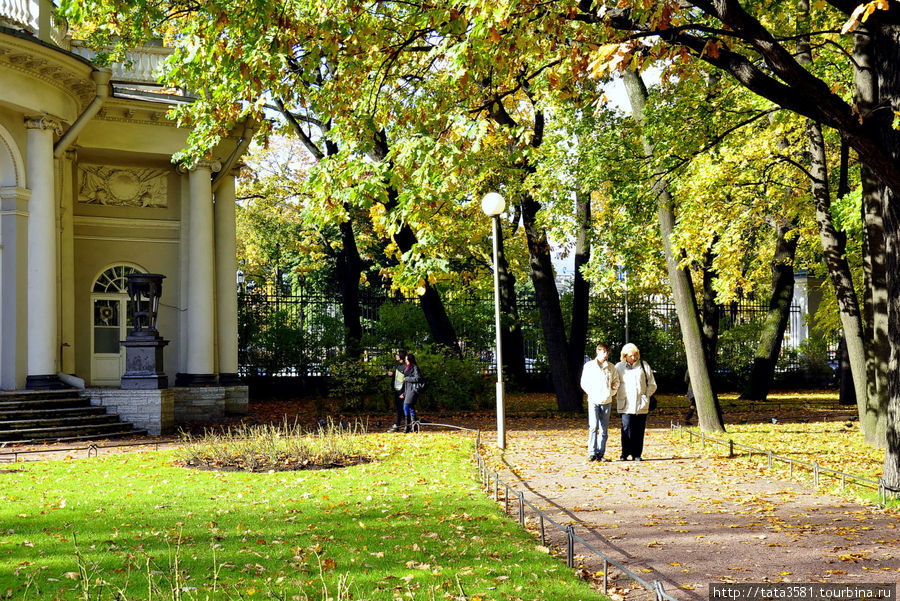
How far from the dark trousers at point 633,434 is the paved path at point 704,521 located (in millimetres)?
271

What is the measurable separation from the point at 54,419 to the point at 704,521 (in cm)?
1338

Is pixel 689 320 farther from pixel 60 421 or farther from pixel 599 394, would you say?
pixel 60 421

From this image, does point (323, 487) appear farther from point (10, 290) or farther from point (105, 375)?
point (105, 375)

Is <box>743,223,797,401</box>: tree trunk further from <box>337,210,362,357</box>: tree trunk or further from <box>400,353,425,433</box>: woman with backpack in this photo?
<box>400,353,425,433</box>: woman with backpack

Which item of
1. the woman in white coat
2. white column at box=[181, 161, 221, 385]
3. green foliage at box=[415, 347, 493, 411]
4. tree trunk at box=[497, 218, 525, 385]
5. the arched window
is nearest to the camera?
the woman in white coat

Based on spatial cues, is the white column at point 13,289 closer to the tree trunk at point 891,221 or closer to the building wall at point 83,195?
the building wall at point 83,195

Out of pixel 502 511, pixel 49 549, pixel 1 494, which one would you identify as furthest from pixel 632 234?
pixel 49 549

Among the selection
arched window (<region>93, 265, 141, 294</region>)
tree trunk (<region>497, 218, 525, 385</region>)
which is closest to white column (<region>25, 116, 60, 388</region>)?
arched window (<region>93, 265, 141, 294</region>)

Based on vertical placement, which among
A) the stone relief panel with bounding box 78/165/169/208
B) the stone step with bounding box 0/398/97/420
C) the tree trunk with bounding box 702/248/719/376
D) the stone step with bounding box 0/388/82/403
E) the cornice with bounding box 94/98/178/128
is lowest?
the stone step with bounding box 0/398/97/420

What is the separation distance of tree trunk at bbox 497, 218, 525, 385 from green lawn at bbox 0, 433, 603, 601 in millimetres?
15898

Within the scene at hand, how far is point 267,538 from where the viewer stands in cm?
775

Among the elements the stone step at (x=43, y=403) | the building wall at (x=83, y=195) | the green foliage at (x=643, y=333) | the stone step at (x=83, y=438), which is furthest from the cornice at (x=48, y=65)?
the green foliage at (x=643, y=333)

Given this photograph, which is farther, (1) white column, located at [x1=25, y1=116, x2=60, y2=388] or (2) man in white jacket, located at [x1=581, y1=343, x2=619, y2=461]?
(1) white column, located at [x1=25, y1=116, x2=60, y2=388]

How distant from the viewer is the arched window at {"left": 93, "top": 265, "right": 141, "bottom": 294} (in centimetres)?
2256
